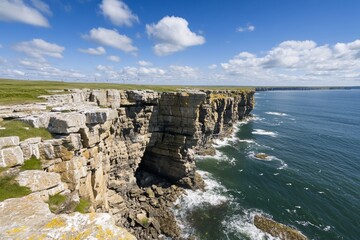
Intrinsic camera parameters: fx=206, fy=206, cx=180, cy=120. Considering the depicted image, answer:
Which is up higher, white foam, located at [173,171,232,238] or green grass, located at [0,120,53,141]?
green grass, located at [0,120,53,141]

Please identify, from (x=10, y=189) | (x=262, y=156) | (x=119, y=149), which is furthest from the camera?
(x=262, y=156)

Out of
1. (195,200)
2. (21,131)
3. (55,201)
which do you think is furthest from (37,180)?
(195,200)

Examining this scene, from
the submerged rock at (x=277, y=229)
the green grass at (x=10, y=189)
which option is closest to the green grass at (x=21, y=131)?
the green grass at (x=10, y=189)

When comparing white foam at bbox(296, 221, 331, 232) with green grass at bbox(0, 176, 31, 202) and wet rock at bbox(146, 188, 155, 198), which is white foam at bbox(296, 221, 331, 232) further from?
green grass at bbox(0, 176, 31, 202)

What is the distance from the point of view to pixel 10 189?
427 inches

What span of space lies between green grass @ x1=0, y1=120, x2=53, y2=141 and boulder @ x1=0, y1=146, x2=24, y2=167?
5.04 feet

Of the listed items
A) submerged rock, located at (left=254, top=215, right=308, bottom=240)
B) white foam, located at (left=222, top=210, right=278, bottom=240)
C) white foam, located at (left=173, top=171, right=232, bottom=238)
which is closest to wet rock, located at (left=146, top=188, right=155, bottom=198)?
white foam, located at (left=173, top=171, right=232, bottom=238)

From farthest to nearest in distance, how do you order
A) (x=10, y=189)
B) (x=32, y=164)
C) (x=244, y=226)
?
(x=244, y=226) < (x=32, y=164) < (x=10, y=189)

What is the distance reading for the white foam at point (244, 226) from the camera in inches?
1202

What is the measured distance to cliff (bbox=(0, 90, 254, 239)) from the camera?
15.0 metres

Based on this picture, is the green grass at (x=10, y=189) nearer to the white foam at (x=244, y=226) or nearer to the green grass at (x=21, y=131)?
the green grass at (x=21, y=131)

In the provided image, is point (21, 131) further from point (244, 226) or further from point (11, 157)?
point (244, 226)

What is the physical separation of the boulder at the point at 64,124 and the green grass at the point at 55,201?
5.14 m

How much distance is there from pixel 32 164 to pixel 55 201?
2.91 meters
